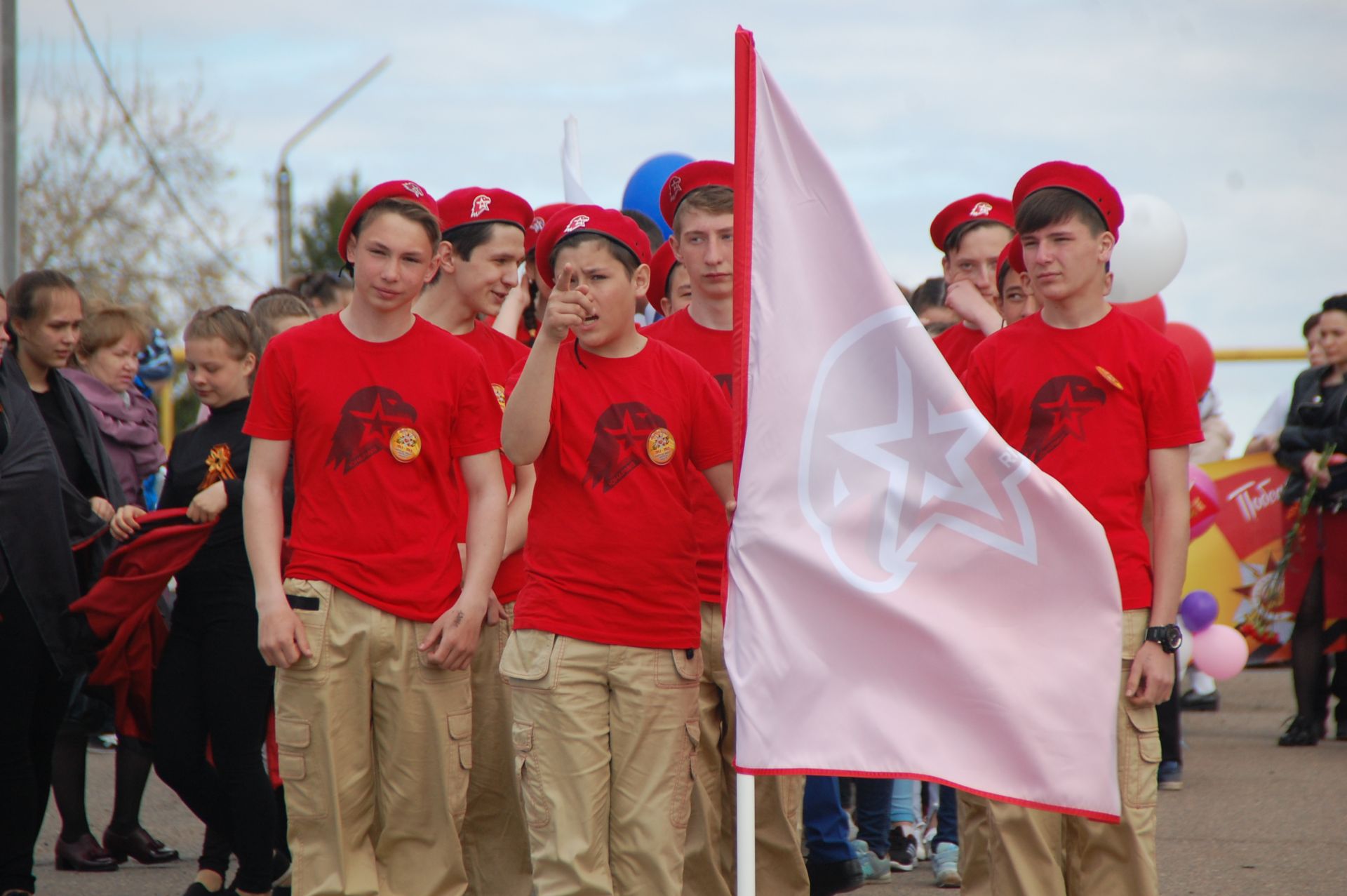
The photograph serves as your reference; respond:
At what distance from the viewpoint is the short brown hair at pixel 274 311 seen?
6.11 m

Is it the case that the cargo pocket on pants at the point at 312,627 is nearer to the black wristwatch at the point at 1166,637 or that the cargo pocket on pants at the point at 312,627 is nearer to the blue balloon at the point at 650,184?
the black wristwatch at the point at 1166,637

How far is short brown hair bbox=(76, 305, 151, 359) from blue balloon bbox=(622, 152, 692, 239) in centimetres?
290

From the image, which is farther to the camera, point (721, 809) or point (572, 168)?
point (572, 168)

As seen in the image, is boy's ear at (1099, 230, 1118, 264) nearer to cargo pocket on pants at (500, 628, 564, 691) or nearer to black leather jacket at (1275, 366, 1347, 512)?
cargo pocket on pants at (500, 628, 564, 691)

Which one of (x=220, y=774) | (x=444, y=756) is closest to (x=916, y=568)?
(x=444, y=756)

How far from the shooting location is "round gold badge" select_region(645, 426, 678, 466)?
13.9 ft

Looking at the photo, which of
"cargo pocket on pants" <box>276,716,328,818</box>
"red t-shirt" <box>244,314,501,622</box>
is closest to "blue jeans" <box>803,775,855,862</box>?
"red t-shirt" <box>244,314,501,622</box>

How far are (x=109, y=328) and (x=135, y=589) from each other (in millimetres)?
1803

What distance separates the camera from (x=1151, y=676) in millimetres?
3996

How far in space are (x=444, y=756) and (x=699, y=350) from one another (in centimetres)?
150

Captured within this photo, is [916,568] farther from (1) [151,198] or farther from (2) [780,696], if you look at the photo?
(1) [151,198]

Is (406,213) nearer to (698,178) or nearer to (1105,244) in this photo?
(698,178)

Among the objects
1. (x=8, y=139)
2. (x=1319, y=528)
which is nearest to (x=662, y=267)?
(x=1319, y=528)

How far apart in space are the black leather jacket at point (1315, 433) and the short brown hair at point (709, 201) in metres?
5.43
